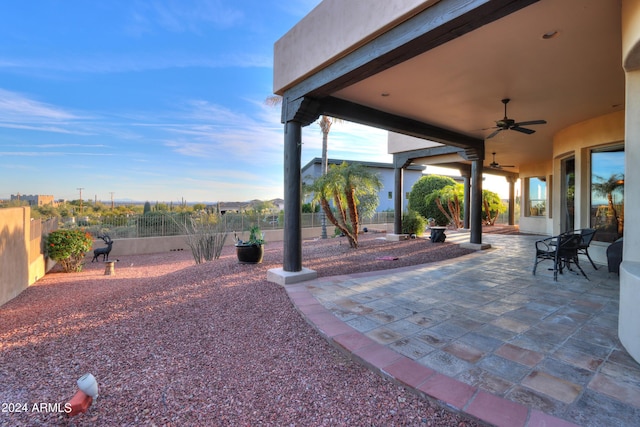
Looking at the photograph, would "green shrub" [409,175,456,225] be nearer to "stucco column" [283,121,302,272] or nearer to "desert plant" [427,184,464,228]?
"desert plant" [427,184,464,228]

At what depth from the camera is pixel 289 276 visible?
4551 mm

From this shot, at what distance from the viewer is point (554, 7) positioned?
273 cm

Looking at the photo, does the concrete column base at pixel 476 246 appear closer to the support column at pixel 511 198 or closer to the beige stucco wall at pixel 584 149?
the beige stucco wall at pixel 584 149

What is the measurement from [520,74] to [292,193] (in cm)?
379

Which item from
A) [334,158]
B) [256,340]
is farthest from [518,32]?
[334,158]

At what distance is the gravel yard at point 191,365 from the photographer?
183 cm

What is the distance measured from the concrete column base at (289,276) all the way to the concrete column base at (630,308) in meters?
3.61

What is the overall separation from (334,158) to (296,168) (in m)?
15.3

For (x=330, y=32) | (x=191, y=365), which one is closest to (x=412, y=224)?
(x=330, y=32)

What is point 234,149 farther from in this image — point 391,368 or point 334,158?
point 391,368

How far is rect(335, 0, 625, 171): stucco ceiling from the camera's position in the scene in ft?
9.81

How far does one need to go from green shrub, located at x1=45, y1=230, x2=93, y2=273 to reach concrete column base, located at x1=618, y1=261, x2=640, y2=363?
10372 mm

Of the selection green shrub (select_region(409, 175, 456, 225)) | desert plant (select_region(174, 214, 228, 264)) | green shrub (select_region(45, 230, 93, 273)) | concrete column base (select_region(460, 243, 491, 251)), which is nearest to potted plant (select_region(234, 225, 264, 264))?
desert plant (select_region(174, 214, 228, 264))

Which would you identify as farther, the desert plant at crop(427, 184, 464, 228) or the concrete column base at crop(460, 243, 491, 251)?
the desert plant at crop(427, 184, 464, 228)
